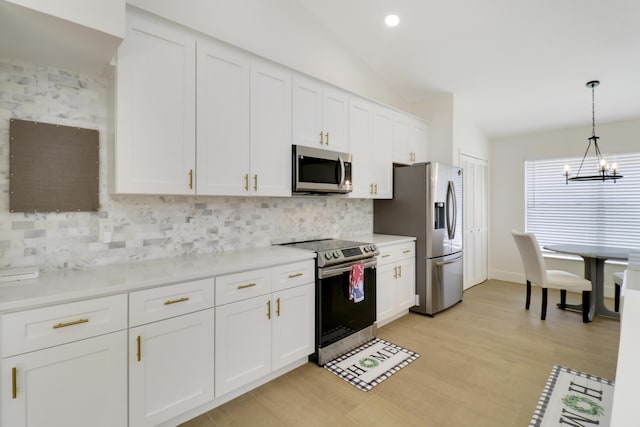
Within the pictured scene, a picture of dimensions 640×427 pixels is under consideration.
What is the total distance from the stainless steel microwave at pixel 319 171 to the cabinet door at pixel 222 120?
1.65 feet

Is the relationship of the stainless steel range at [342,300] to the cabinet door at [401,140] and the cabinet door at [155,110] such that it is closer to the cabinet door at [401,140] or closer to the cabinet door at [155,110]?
the cabinet door at [155,110]

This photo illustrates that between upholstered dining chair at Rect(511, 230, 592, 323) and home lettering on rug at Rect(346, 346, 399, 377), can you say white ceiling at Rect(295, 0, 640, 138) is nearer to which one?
upholstered dining chair at Rect(511, 230, 592, 323)

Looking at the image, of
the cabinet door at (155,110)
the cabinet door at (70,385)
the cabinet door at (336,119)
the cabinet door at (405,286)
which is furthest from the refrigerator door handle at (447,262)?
the cabinet door at (70,385)

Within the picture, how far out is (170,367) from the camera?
183 centimetres

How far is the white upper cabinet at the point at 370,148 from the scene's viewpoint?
3496 mm

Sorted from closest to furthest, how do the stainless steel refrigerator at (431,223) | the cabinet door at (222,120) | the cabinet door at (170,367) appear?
the cabinet door at (170,367) < the cabinet door at (222,120) < the stainless steel refrigerator at (431,223)

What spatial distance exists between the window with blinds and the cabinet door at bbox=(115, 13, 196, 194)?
544cm

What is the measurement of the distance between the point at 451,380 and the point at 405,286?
136cm

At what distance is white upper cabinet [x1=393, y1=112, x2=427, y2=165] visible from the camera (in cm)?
406

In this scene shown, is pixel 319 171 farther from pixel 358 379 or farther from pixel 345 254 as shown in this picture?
pixel 358 379

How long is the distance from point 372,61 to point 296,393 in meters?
3.86

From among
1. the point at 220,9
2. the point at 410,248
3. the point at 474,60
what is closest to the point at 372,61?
the point at 474,60

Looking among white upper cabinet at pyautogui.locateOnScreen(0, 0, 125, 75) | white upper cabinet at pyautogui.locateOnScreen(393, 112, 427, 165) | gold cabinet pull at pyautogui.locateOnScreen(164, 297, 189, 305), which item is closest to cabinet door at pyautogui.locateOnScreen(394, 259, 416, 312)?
white upper cabinet at pyautogui.locateOnScreen(393, 112, 427, 165)

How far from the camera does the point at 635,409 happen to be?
66 centimetres
